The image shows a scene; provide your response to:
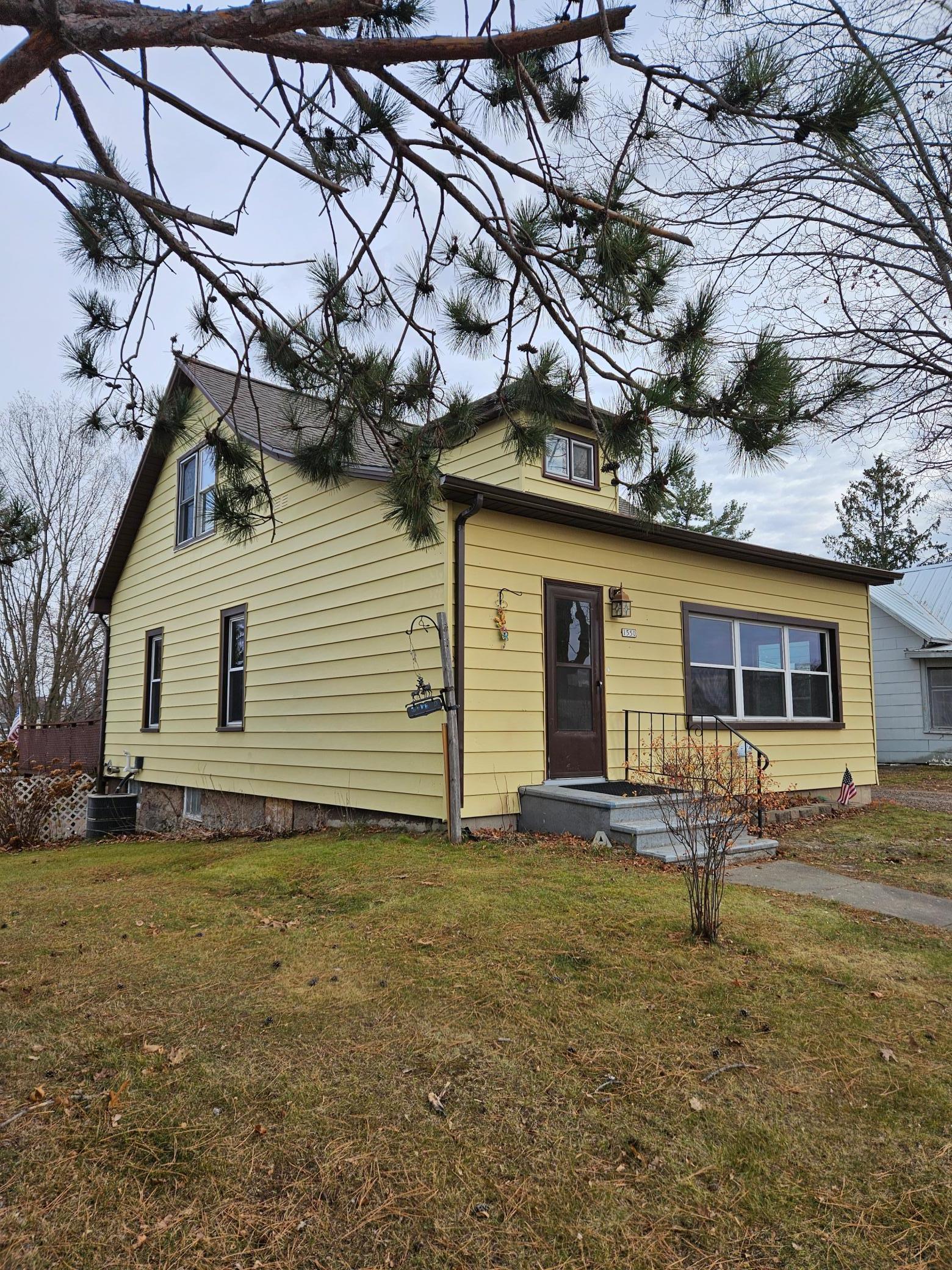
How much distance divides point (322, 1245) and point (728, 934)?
2.82 metres

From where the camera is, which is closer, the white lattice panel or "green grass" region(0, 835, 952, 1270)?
"green grass" region(0, 835, 952, 1270)

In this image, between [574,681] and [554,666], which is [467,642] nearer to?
[554,666]

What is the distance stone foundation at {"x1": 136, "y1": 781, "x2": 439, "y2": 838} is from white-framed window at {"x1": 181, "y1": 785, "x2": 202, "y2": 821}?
0.14 feet

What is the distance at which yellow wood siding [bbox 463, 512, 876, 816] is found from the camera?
7359mm

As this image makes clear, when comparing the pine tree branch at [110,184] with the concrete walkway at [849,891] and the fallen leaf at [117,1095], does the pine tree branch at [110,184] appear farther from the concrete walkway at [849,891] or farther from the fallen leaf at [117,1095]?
the concrete walkway at [849,891]

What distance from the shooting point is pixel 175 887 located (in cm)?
574

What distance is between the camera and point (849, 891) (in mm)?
5512

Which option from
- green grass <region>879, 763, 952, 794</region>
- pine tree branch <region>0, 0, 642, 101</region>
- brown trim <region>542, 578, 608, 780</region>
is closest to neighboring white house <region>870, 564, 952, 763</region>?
green grass <region>879, 763, 952, 794</region>

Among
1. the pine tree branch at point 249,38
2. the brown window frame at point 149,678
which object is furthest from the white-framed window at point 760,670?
the brown window frame at point 149,678

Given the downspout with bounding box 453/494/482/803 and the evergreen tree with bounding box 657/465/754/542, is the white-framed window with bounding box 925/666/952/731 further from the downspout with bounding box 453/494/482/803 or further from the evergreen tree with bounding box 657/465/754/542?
the downspout with bounding box 453/494/482/803

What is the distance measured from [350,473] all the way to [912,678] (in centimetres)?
1547

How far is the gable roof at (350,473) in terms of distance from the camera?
5516mm

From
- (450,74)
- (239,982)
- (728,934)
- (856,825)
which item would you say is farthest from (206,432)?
(856,825)

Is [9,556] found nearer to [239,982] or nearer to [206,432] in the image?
[206,432]
